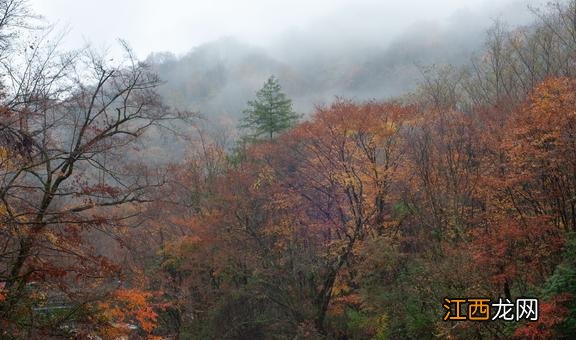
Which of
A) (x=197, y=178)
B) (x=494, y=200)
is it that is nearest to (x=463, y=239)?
(x=494, y=200)

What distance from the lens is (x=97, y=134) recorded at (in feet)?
32.9

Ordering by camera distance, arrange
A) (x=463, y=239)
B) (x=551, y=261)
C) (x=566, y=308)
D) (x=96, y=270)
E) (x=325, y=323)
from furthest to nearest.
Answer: (x=325, y=323) < (x=463, y=239) < (x=551, y=261) < (x=566, y=308) < (x=96, y=270)

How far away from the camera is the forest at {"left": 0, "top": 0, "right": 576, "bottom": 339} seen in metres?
8.82

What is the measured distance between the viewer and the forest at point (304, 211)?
8820 millimetres

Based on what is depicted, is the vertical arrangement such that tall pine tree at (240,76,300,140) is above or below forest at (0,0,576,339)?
above

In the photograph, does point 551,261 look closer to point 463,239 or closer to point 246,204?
point 463,239

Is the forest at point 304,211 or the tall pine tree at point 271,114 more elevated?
the tall pine tree at point 271,114

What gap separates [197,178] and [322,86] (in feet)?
212

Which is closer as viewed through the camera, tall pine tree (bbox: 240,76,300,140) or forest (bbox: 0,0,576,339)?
forest (bbox: 0,0,576,339)

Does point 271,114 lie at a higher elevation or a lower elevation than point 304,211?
higher

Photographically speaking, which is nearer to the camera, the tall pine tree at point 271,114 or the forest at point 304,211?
the forest at point 304,211

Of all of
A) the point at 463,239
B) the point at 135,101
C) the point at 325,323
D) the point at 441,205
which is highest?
the point at 135,101

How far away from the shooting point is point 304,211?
830 inches

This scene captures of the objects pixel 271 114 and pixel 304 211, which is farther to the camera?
pixel 271 114
